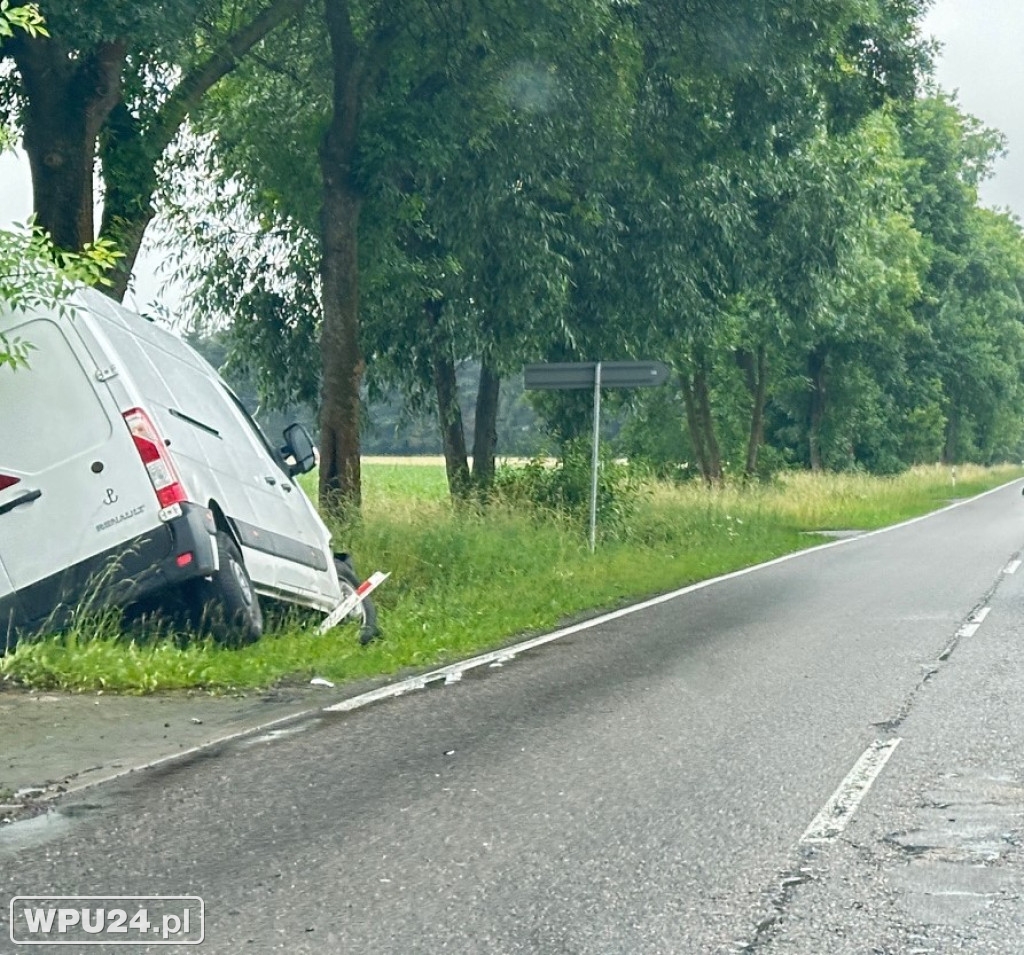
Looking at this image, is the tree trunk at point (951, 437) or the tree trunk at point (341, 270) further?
the tree trunk at point (951, 437)

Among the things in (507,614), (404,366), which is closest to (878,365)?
(404,366)

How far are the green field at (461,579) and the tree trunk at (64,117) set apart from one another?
4.42 m

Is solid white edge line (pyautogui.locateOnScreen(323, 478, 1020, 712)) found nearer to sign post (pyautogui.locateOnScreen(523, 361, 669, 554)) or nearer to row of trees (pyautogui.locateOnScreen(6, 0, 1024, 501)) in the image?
sign post (pyautogui.locateOnScreen(523, 361, 669, 554))

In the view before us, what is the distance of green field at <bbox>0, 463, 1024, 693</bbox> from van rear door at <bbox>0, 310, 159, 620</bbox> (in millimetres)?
582

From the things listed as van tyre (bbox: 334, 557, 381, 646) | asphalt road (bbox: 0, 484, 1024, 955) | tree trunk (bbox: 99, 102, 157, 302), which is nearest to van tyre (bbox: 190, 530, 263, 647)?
asphalt road (bbox: 0, 484, 1024, 955)

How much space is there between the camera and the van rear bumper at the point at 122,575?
350 inches

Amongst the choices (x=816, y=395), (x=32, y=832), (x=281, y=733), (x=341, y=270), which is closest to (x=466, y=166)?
(x=341, y=270)

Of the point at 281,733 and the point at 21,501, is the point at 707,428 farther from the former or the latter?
the point at 281,733

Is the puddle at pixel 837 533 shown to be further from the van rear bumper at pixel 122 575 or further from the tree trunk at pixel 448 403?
the van rear bumper at pixel 122 575

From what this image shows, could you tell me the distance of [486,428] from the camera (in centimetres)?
2727

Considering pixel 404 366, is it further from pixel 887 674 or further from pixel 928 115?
pixel 928 115

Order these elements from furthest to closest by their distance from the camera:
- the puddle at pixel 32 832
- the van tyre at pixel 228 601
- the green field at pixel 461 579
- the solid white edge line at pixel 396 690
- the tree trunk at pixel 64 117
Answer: the tree trunk at pixel 64 117, the van tyre at pixel 228 601, the green field at pixel 461 579, the solid white edge line at pixel 396 690, the puddle at pixel 32 832

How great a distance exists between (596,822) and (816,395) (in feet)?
155

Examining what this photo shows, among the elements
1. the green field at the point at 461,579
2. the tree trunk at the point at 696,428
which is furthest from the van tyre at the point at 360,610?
the tree trunk at the point at 696,428
